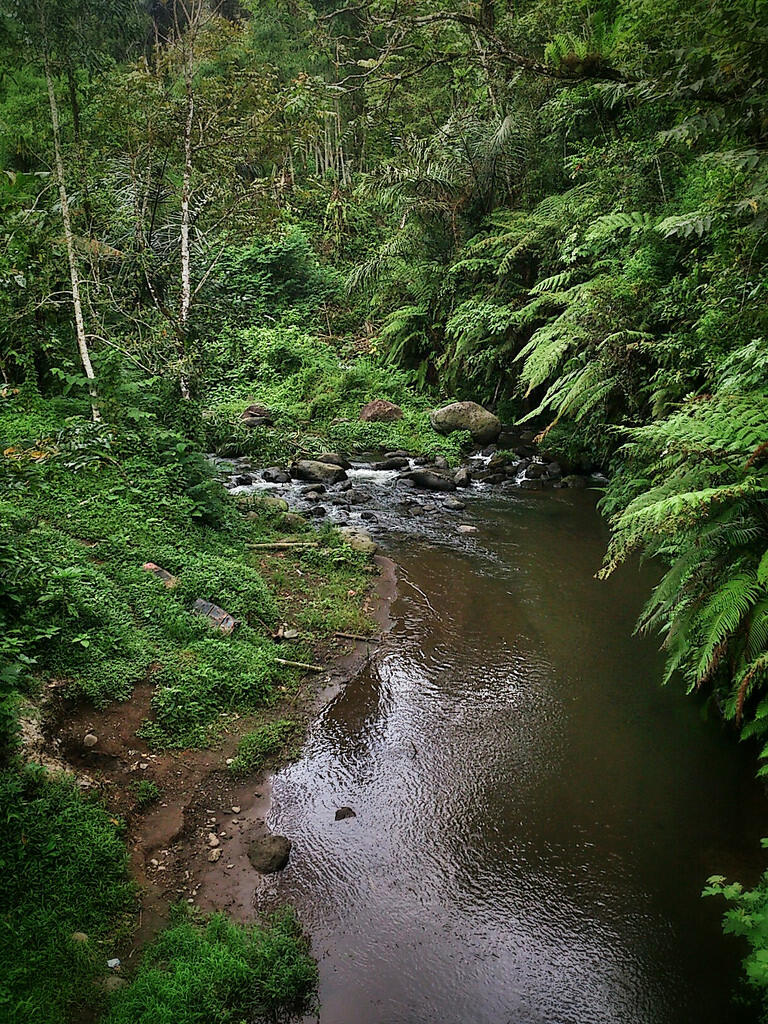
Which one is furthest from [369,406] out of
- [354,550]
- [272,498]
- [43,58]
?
[43,58]

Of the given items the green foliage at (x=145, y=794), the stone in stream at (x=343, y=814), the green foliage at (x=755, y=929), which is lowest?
the stone in stream at (x=343, y=814)

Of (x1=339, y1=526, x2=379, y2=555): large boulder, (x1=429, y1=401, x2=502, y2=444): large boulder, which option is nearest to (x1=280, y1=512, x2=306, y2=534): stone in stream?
(x1=339, y1=526, x2=379, y2=555): large boulder

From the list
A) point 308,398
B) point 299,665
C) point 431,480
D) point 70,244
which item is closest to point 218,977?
point 299,665

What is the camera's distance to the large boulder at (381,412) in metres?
15.8

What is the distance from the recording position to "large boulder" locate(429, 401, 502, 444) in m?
14.2

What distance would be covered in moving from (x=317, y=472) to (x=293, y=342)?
27.4ft

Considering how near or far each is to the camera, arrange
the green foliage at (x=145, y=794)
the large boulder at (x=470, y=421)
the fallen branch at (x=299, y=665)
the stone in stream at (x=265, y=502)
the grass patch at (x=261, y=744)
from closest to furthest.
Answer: the green foliage at (x=145, y=794)
the grass patch at (x=261, y=744)
the fallen branch at (x=299, y=665)
the stone in stream at (x=265, y=502)
the large boulder at (x=470, y=421)

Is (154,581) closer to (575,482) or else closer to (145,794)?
(145,794)

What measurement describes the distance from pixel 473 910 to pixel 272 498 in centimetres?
733

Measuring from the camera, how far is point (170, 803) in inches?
176

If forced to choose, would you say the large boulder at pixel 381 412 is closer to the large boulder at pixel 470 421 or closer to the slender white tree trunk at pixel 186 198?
the large boulder at pixel 470 421

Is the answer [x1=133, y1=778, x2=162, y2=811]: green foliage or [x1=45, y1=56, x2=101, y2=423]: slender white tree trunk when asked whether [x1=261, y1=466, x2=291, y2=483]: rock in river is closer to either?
[x1=45, y1=56, x2=101, y2=423]: slender white tree trunk

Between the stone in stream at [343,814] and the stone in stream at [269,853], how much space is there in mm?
402

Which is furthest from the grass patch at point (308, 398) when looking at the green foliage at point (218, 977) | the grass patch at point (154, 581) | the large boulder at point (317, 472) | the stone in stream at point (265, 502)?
the green foliage at point (218, 977)
